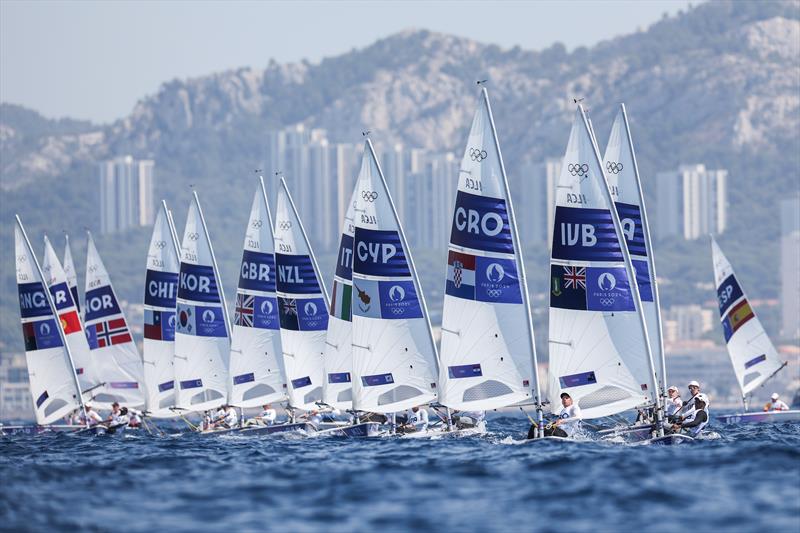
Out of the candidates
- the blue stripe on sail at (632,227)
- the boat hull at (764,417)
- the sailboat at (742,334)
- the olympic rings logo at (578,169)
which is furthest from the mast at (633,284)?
the sailboat at (742,334)

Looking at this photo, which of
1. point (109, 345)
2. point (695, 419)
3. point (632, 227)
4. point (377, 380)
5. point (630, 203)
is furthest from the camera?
point (109, 345)

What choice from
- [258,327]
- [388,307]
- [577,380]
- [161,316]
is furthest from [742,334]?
[577,380]

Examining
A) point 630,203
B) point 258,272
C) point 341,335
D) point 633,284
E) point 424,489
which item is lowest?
point 424,489

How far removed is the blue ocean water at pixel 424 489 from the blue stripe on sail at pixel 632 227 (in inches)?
261

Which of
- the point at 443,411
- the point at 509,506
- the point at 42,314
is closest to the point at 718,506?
the point at 509,506

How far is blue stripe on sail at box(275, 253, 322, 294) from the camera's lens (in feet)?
196

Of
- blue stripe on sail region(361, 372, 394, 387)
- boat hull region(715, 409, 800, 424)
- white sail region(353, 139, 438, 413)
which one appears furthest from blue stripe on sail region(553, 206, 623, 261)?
boat hull region(715, 409, 800, 424)

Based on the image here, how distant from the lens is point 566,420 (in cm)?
4350

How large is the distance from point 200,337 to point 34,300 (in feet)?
22.5

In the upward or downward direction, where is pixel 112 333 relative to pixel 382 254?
downward

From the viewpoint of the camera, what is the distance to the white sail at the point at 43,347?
2603 inches

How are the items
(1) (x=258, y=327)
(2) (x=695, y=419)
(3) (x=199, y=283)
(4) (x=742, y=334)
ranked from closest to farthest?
(2) (x=695, y=419)
(1) (x=258, y=327)
(3) (x=199, y=283)
(4) (x=742, y=334)

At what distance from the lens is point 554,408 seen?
44.1m

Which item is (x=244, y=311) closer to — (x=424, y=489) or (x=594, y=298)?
(x=594, y=298)
